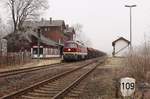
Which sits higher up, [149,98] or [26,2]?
[26,2]

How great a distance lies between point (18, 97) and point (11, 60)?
28460 millimetres

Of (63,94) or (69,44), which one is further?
(69,44)

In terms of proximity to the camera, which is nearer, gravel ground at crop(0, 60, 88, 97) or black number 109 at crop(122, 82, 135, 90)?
black number 109 at crop(122, 82, 135, 90)

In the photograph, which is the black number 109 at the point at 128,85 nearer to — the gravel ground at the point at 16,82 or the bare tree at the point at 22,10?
the gravel ground at the point at 16,82

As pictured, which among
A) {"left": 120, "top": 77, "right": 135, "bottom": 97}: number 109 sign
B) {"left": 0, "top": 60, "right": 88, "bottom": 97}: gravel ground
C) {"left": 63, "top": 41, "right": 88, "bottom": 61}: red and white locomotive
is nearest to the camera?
{"left": 120, "top": 77, "right": 135, "bottom": 97}: number 109 sign

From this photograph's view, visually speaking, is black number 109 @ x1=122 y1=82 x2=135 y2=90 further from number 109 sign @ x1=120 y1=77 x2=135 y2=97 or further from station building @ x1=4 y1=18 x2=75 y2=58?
station building @ x1=4 y1=18 x2=75 y2=58

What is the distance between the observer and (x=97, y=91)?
49.0 feet

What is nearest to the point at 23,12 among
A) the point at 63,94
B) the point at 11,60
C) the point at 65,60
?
the point at 65,60

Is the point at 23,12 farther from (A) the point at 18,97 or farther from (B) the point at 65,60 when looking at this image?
(A) the point at 18,97

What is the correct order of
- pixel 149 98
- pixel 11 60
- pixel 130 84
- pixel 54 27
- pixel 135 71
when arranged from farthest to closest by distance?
pixel 54 27 → pixel 11 60 → pixel 135 71 → pixel 149 98 → pixel 130 84

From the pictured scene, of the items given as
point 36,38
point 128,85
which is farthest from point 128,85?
point 36,38

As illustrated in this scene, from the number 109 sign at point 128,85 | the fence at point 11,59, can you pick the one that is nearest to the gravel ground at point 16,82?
the number 109 sign at point 128,85

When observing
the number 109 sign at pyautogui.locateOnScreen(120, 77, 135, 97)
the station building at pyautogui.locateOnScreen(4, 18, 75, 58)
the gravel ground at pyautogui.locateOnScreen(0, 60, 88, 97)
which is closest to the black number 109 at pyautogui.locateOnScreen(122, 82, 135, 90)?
the number 109 sign at pyautogui.locateOnScreen(120, 77, 135, 97)

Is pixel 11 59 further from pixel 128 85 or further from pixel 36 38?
pixel 36 38
